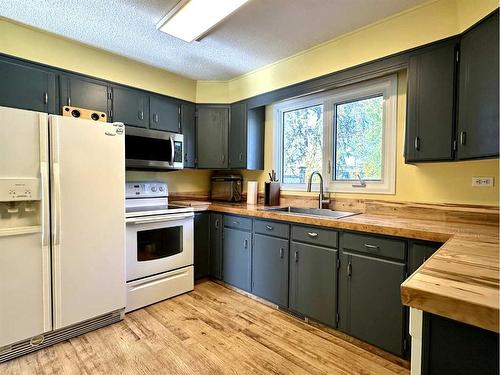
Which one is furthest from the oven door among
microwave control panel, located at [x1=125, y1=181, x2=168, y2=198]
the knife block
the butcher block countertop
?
the butcher block countertop

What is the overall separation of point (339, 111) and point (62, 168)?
2.45 meters

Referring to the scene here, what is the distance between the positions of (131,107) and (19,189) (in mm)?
1412

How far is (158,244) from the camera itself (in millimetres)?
2562

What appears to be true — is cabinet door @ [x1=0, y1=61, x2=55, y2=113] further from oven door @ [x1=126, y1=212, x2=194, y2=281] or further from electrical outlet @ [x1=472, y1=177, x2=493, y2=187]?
electrical outlet @ [x1=472, y1=177, x2=493, y2=187]

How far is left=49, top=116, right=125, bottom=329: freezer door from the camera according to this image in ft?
6.03

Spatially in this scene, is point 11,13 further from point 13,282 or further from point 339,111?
point 339,111

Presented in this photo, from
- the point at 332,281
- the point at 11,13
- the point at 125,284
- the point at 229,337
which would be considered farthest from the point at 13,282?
the point at 332,281

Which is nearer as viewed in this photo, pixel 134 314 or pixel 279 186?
pixel 134 314

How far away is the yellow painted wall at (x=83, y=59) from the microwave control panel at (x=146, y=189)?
106 centimetres

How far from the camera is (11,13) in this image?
1993 mm

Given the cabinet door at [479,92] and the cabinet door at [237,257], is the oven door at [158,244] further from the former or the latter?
the cabinet door at [479,92]

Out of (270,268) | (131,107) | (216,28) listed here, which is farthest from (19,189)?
(270,268)

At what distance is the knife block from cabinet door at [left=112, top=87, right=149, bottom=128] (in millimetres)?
1504

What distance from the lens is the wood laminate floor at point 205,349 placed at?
1635 mm
